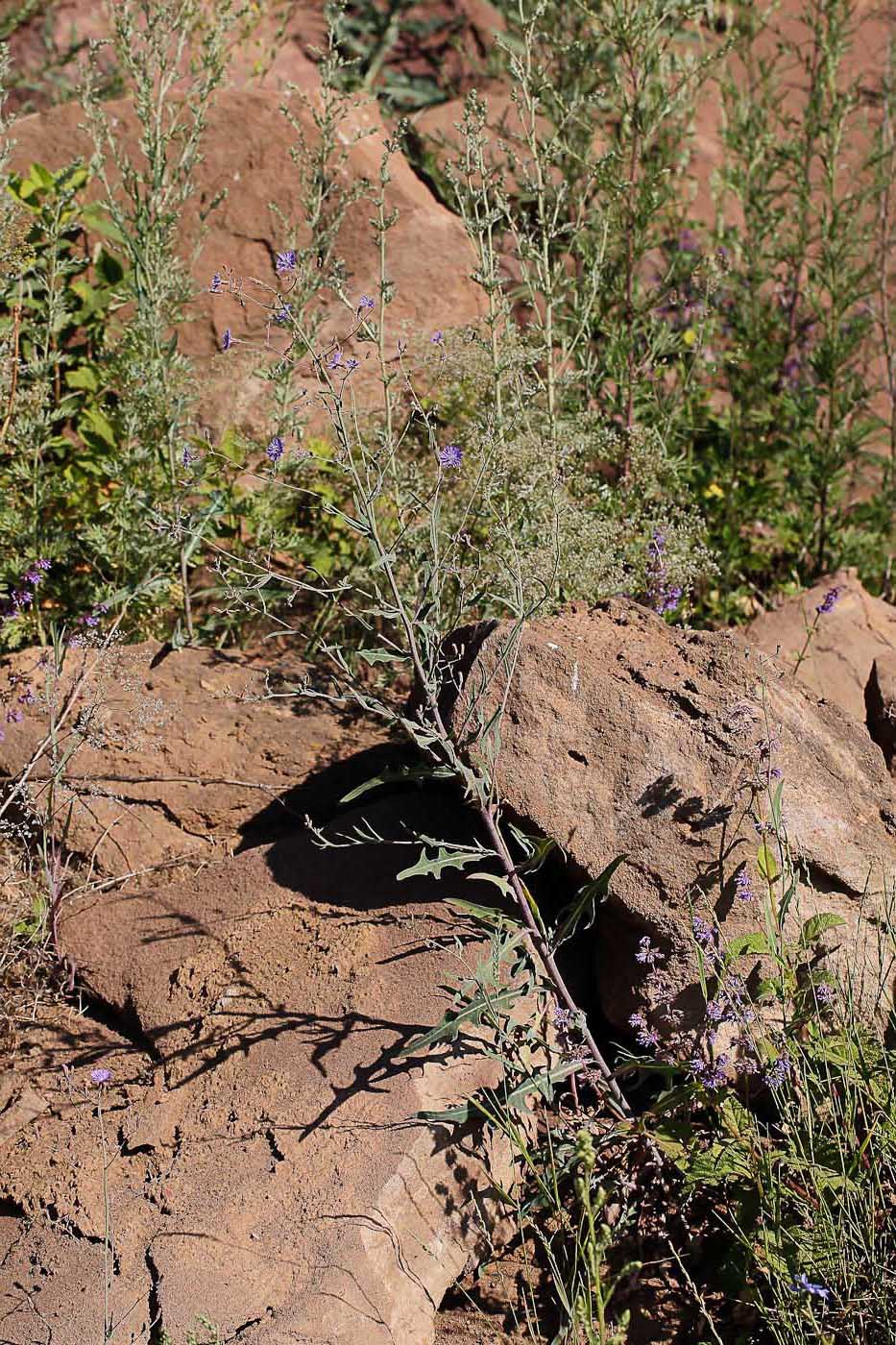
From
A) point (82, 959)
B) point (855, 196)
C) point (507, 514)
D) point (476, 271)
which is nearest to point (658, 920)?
point (507, 514)

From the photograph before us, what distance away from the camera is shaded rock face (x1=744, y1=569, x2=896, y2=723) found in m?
4.20

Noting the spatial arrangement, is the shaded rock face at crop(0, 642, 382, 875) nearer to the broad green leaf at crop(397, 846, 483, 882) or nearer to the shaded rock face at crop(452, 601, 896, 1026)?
the shaded rock face at crop(452, 601, 896, 1026)

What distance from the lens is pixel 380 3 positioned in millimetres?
9141

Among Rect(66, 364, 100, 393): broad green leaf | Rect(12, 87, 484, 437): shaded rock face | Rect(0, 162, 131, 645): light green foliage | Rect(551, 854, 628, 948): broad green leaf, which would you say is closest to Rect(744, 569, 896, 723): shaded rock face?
Rect(551, 854, 628, 948): broad green leaf

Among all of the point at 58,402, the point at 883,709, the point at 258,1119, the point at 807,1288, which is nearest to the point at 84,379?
the point at 58,402

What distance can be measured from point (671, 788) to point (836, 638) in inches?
53.3

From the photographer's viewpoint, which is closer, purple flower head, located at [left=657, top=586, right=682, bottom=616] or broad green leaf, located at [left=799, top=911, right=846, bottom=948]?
broad green leaf, located at [left=799, top=911, right=846, bottom=948]

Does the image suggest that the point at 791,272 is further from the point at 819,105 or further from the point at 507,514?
the point at 507,514

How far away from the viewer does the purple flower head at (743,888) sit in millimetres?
3111

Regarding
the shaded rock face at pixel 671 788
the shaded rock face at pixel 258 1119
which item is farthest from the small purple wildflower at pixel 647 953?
the shaded rock face at pixel 258 1119

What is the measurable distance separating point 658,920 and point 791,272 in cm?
342

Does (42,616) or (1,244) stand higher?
(1,244)

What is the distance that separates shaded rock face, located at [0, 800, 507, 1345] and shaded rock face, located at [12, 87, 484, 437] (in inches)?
103

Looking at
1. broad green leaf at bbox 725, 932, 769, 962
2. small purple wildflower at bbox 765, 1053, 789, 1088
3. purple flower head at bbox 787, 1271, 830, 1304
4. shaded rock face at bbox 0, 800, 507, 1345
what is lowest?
shaded rock face at bbox 0, 800, 507, 1345
